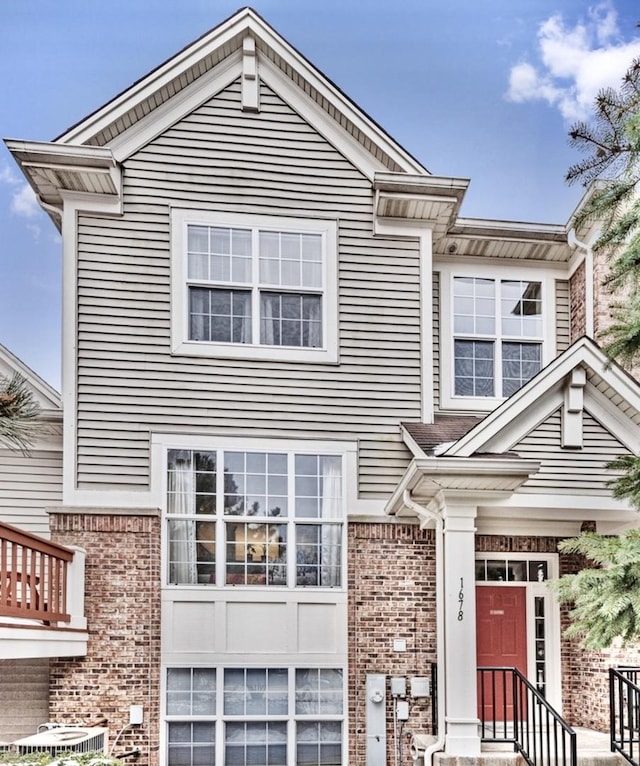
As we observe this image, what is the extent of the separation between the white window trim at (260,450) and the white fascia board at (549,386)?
1985 millimetres

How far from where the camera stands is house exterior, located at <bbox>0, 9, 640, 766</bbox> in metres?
8.52

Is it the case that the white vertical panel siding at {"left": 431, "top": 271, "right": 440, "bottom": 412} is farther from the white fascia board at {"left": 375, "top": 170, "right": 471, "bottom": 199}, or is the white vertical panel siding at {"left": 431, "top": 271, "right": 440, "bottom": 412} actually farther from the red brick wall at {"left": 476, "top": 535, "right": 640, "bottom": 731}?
the red brick wall at {"left": 476, "top": 535, "right": 640, "bottom": 731}

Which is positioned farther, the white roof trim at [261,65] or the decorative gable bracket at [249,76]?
the decorative gable bracket at [249,76]

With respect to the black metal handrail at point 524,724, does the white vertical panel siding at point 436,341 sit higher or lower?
higher

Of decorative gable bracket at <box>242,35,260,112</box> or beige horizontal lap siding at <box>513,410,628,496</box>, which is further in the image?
decorative gable bracket at <box>242,35,260,112</box>

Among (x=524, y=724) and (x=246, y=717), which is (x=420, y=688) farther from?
(x=246, y=717)

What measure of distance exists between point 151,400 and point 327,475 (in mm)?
2215

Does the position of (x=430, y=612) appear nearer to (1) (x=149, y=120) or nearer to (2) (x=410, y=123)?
(1) (x=149, y=120)

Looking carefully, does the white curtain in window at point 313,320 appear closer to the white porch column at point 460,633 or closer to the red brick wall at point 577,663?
the white porch column at point 460,633

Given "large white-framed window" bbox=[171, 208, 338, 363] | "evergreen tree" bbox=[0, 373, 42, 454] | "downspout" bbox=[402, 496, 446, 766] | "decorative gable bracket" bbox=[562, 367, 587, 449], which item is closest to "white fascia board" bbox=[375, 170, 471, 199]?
→ "large white-framed window" bbox=[171, 208, 338, 363]

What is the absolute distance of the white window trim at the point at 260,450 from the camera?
8820 millimetres

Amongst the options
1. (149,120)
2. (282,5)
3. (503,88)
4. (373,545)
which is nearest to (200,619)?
(373,545)

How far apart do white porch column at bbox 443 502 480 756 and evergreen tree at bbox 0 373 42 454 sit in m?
4.26

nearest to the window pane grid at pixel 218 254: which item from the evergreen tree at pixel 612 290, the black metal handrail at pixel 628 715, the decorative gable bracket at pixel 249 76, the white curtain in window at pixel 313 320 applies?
the white curtain in window at pixel 313 320
